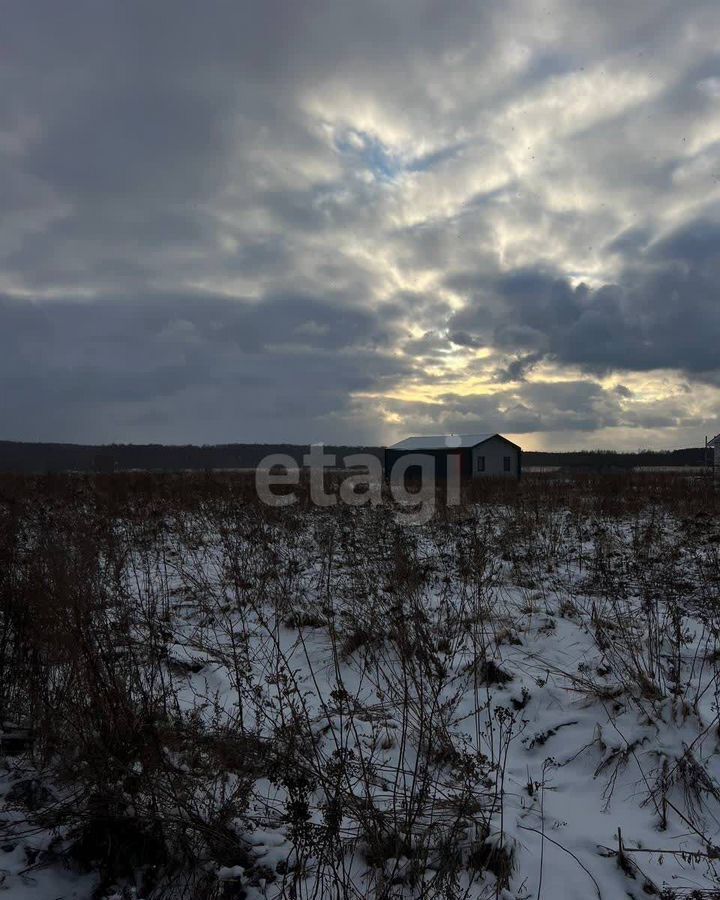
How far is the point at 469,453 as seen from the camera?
36.5 meters

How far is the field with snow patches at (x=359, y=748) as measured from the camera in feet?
7.70

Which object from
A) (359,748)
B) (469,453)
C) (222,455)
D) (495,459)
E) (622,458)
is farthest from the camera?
(222,455)

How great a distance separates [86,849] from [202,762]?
62cm

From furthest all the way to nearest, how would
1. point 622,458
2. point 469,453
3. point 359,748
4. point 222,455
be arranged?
point 222,455
point 622,458
point 469,453
point 359,748

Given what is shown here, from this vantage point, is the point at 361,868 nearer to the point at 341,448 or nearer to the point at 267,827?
the point at 267,827

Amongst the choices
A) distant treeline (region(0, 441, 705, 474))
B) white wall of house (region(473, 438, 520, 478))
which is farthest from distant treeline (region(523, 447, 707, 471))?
white wall of house (region(473, 438, 520, 478))

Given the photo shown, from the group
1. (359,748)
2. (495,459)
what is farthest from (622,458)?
(359,748)

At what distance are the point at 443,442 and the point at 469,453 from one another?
113 inches

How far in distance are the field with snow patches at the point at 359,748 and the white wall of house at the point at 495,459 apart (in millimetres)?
31099

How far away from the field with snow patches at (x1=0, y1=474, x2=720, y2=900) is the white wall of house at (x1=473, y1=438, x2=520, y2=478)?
31.1 meters

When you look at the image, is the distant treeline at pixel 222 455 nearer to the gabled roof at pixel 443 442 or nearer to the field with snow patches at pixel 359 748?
the gabled roof at pixel 443 442

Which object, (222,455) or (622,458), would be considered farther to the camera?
(222,455)

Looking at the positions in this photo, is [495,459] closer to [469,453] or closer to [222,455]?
[469,453]

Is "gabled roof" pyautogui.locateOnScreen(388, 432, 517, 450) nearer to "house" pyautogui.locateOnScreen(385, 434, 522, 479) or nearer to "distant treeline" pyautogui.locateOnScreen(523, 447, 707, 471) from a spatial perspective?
"house" pyautogui.locateOnScreen(385, 434, 522, 479)
